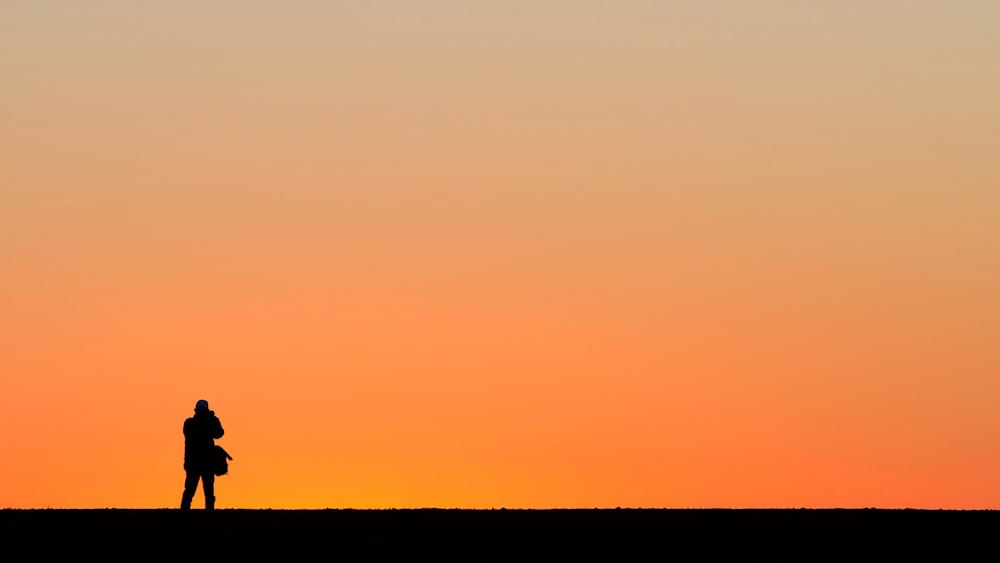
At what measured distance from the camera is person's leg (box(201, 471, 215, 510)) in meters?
35.7

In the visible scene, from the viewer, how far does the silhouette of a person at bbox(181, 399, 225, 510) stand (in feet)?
117

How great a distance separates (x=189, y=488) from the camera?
3566cm

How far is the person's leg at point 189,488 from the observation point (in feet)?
117
